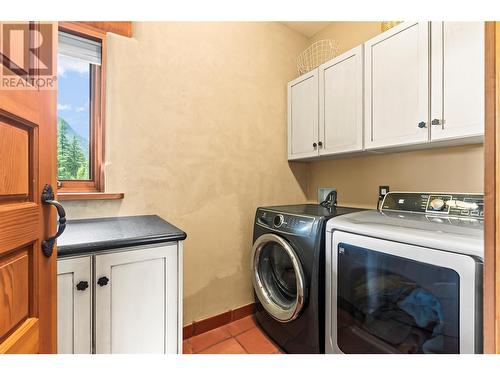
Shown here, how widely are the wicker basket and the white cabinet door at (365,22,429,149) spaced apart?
64cm

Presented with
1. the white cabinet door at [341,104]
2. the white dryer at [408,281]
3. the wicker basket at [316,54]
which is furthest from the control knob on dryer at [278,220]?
the wicker basket at [316,54]

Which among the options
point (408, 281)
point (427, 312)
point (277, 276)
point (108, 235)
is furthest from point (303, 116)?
point (108, 235)

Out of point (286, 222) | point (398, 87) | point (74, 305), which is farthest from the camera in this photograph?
point (286, 222)

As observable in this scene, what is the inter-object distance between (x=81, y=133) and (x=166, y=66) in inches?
28.1

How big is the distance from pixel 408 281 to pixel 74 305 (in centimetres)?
130

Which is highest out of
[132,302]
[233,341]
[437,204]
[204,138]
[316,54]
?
[316,54]

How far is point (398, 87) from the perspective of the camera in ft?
4.46

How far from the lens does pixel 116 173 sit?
4.84 ft

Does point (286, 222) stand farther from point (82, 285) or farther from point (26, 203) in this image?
point (26, 203)

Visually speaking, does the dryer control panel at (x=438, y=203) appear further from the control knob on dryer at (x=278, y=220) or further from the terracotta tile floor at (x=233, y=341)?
the terracotta tile floor at (x=233, y=341)

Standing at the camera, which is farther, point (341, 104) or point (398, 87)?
point (341, 104)

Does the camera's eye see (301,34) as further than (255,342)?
Yes
